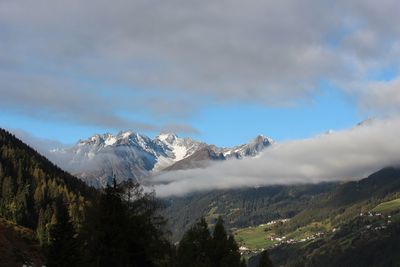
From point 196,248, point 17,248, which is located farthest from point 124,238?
point 17,248

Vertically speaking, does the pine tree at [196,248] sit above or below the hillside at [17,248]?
below

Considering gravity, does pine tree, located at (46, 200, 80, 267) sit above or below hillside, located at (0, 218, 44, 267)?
below

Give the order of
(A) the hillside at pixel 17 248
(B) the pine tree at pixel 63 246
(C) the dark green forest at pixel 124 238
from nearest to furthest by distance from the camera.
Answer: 1. (B) the pine tree at pixel 63 246
2. (C) the dark green forest at pixel 124 238
3. (A) the hillside at pixel 17 248

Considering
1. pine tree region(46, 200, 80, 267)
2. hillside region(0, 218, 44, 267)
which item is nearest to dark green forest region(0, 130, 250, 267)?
pine tree region(46, 200, 80, 267)

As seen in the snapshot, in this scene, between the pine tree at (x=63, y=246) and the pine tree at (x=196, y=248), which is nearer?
the pine tree at (x=63, y=246)

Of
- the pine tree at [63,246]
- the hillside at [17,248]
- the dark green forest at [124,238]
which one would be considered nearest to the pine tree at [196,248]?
the dark green forest at [124,238]

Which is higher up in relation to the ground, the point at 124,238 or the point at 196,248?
the point at 124,238

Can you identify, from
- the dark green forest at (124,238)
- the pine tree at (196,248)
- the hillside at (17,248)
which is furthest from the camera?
the hillside at (17,248)

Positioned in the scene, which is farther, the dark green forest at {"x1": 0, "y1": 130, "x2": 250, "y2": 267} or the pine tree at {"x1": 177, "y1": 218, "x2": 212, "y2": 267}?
the pine tree at {"x1": 177, "y1": 218, "x2": 212, "y2": 267}

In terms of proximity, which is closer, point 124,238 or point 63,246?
point 63,246

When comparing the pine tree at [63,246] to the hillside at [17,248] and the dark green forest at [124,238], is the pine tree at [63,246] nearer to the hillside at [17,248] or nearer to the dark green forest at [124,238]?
the dark green forest at [124,238]

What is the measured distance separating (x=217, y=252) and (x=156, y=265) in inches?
837

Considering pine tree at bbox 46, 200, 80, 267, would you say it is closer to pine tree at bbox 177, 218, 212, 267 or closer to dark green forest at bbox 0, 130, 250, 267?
dark green forest at bbox 0, 130, 250, 267

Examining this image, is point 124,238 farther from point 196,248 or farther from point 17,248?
point 17,248
